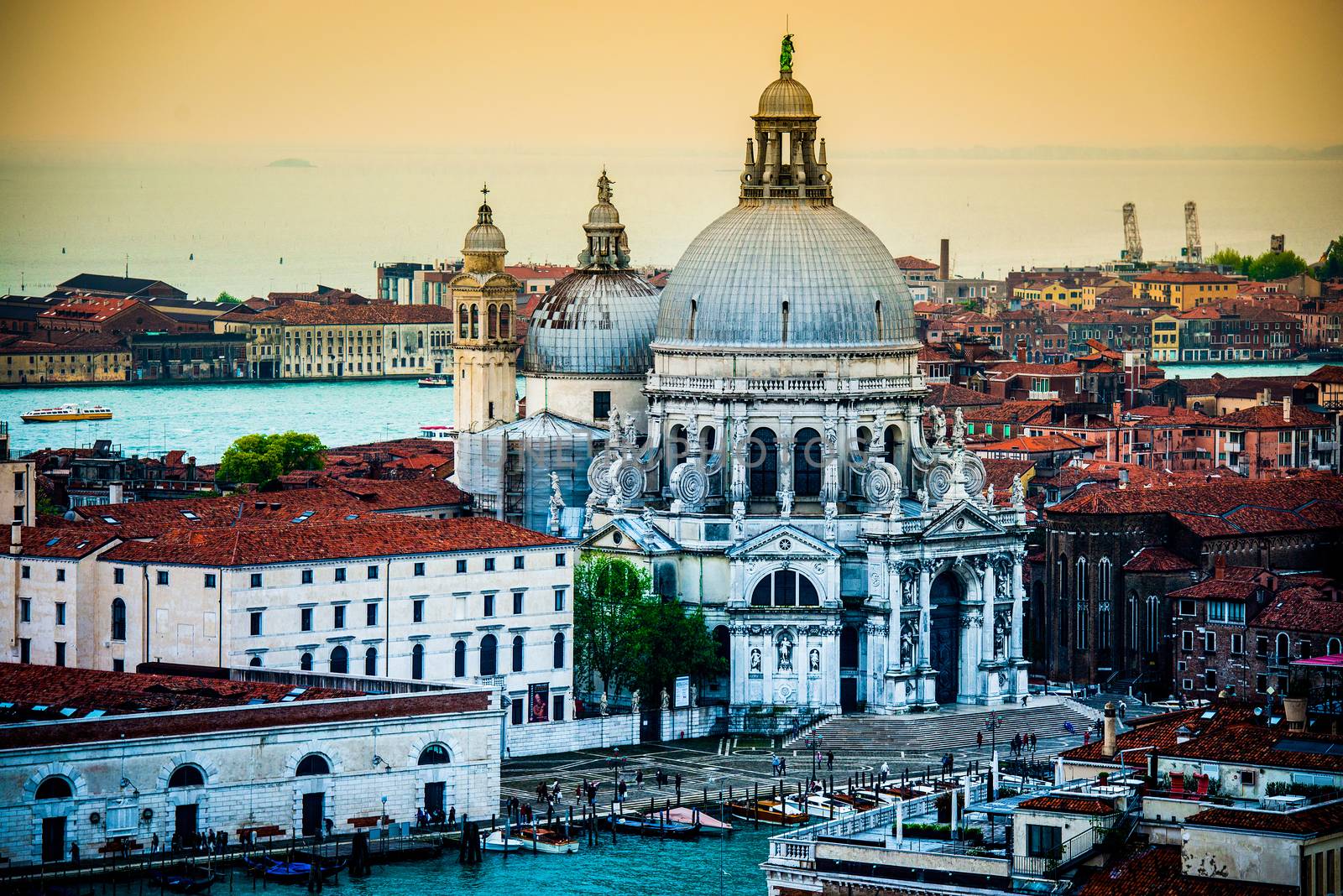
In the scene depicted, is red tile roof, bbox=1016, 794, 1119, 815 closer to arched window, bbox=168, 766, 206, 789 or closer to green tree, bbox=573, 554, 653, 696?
arched window, bbox=168, 766, 206, 789

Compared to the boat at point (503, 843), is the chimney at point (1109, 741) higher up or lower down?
higher up

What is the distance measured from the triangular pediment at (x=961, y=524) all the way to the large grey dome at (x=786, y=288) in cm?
499

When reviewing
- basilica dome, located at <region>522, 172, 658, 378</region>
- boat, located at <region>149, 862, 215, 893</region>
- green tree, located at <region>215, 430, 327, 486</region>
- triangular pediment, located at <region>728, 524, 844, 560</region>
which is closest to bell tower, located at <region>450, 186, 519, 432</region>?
basilica dome, located at <region>522, 172, 658, 378</region>

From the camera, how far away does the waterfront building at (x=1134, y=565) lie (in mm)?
95375

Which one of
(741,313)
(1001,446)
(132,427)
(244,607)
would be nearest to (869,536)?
(741,313)

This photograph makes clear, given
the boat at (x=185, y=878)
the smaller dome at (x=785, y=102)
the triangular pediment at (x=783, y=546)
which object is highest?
the smaller dome at (x=785, y=102)

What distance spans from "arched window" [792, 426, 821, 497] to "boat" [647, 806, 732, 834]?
18.2m

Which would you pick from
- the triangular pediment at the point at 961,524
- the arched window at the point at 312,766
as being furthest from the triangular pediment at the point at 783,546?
the arched window at the point at 312,766

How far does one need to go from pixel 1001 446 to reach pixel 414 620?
151 ft

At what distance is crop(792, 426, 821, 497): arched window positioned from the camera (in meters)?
94.2

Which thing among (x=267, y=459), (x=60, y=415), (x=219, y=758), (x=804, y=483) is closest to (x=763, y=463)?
(x=804, y=483)

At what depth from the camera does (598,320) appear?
328 feet

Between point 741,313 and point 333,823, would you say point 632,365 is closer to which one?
point 741,313

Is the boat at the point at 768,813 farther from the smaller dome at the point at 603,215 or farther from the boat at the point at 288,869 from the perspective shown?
the smaller dome at the point at 603,215
